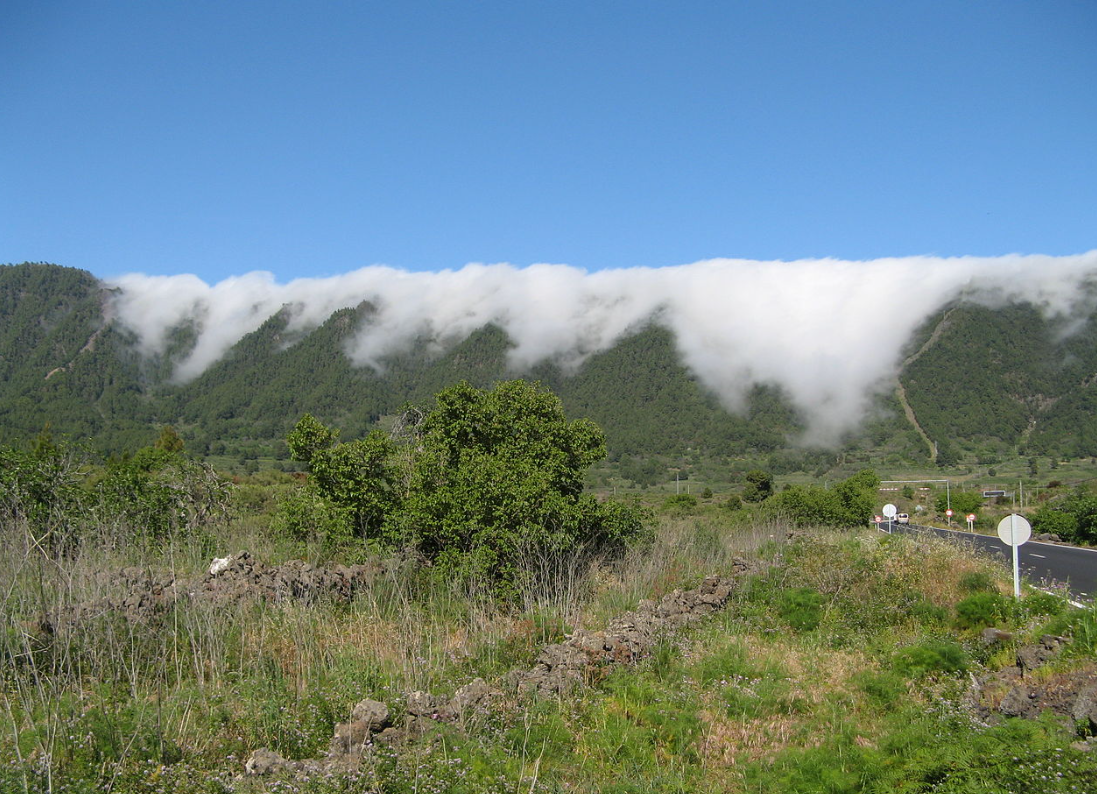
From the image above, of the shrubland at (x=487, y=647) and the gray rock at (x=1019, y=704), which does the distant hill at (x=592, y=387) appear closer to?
the shrubland at (x=487, y=647)

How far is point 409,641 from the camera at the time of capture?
7.80 metres

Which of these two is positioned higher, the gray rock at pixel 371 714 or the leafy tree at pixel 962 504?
the gray rock at pixel 371 714

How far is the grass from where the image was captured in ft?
16.0

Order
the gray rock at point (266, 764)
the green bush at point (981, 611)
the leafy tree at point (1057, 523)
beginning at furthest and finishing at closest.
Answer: the leafy tree at point (1057, 523), the green bush at point (981, 611), the gray rock at point (266, 764)

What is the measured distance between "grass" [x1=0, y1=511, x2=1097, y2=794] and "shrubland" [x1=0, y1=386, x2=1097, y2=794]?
0.09ft

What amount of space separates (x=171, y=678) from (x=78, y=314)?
124 meters

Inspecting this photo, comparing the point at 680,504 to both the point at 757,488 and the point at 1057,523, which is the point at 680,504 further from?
the point at 1057,523

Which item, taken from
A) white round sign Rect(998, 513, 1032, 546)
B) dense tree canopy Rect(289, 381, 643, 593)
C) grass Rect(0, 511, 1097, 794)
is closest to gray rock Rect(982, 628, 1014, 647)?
grass Rect(0, 511, 1097, 794)

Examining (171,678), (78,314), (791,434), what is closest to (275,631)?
(171,678)

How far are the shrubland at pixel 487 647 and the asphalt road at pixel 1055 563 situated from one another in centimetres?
255

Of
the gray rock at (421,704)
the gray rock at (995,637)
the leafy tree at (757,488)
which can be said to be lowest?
the leafy tree at (757,488)

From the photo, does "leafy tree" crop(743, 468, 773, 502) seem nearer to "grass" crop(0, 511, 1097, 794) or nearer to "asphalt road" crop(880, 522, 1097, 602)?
"asphalt road" crop(880, 522, 1097, 602)

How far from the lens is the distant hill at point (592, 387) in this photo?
292 feet

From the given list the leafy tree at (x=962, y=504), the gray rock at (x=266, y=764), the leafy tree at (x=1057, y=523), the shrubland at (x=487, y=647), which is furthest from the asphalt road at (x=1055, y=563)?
the leafy tree at (x=962, y=504)
